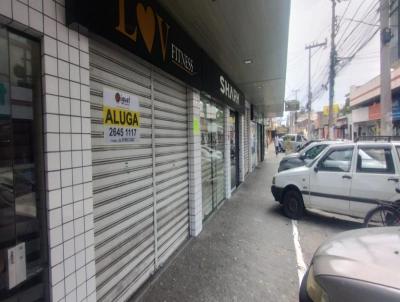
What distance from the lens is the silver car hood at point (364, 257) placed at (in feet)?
5.58

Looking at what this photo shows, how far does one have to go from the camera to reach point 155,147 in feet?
11.6

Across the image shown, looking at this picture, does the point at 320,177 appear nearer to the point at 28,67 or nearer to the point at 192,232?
the point at 192,232

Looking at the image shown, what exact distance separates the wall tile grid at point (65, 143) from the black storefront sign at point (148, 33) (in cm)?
15

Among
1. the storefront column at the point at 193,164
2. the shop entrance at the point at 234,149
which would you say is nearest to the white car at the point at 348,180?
the storefront column at the point at 193,164

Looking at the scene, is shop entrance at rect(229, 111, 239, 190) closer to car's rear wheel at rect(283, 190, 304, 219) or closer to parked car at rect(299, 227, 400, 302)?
car's rear wheel at rect(283, 190, 304, 219)

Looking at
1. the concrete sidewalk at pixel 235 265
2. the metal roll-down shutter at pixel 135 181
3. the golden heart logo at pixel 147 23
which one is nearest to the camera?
the metal roll-down shutter at pixel 135 181

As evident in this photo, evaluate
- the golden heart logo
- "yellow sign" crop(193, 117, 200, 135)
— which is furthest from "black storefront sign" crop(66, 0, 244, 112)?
"yellow sign" crop(193, 117, 200, 135)

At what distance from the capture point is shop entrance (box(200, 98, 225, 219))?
5.66m

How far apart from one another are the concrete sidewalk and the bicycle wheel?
141 cm

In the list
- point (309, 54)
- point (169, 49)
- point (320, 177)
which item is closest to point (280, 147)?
point (309, 54)

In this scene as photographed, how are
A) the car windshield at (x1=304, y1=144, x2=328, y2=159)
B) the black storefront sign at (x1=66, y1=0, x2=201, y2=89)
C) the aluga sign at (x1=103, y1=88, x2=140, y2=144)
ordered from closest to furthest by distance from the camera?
the black storefront sign at (x1=66, y1=0, x2=201, y2=89), the aluga sign at (x1=103, y1=88, x2=140, y2=144), the car windshield at (x1=304, y1=144, x2=328, y2=159)

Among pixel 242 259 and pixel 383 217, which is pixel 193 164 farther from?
pixel 383 217

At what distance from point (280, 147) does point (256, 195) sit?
2041 centimetres

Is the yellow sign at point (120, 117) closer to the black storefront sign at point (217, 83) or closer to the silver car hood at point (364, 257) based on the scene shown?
the black storefront sign at point (217, 83)
